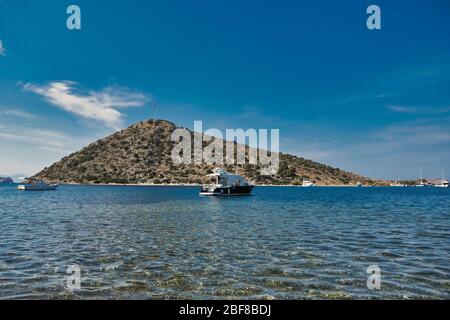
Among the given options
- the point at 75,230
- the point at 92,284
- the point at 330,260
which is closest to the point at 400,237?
the point at 330,260

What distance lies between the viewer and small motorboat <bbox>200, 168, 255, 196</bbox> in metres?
93.1

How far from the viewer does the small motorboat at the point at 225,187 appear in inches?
3664

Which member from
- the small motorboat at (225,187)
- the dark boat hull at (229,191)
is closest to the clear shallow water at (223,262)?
the dark boat hull at (229,191)

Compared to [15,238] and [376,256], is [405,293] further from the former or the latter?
[15,238]

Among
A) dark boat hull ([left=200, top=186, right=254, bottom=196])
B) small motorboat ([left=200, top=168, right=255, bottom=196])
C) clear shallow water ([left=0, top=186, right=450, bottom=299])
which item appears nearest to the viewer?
clear shallow water ([left=0, top=186, right=450, bottom=299])

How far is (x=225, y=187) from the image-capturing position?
9450 cm

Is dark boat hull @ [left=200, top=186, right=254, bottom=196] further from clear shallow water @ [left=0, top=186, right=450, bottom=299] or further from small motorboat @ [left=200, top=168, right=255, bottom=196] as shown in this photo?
clear shallow water @ [left=0, top=186, right=450, bottom=299]

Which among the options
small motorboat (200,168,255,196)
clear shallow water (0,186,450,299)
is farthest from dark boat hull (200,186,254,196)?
clear shallow water (0,186,450,299)

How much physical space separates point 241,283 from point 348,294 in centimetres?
386

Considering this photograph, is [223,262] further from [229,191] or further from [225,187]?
[229,191]

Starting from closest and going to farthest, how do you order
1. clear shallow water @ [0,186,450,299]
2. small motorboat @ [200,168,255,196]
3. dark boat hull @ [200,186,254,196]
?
clear shallow water @ [0,186,450,299], dark boat hull @ [200,186,254,196], small motorboat @ [200,168,255,196]

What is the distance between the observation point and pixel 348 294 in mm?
11633

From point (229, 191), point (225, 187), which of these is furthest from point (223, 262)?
point (229, 191)

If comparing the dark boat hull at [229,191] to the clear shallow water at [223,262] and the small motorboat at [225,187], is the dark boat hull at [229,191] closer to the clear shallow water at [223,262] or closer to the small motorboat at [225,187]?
the small motorboat at [225,187]
